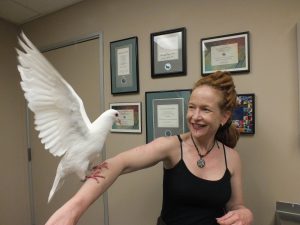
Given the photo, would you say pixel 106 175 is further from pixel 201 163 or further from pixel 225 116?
pixel 225 116

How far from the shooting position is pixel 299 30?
107cm

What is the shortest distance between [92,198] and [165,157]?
33 centimetres

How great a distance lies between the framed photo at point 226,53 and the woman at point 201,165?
0.98 feet

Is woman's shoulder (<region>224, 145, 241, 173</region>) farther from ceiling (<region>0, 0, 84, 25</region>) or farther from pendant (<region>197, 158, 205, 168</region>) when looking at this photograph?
ceiling (<region>0, 0, 84, 25</region>)

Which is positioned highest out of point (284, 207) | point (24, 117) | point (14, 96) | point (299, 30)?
point (299, 30)

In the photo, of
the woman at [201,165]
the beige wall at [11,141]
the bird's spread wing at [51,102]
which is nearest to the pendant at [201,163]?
the woman at [201,165]

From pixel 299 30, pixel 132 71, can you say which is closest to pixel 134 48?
pixel 132 71

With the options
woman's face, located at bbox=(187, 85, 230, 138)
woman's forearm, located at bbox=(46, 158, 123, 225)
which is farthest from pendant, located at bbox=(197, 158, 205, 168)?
woman's forearm, located at bbox=(46, 158, 123, 225)

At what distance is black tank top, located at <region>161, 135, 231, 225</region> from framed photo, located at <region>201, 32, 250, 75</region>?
492mm

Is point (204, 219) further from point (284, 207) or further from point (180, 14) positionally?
point (180, 14)

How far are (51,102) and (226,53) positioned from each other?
0.89 m

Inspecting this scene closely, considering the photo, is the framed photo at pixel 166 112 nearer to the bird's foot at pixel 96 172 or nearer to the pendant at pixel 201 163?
the pendant at pixel 201 163

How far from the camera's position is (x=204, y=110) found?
3.03 feet

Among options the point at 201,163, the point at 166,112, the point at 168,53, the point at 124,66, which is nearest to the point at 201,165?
the point at 201,163
